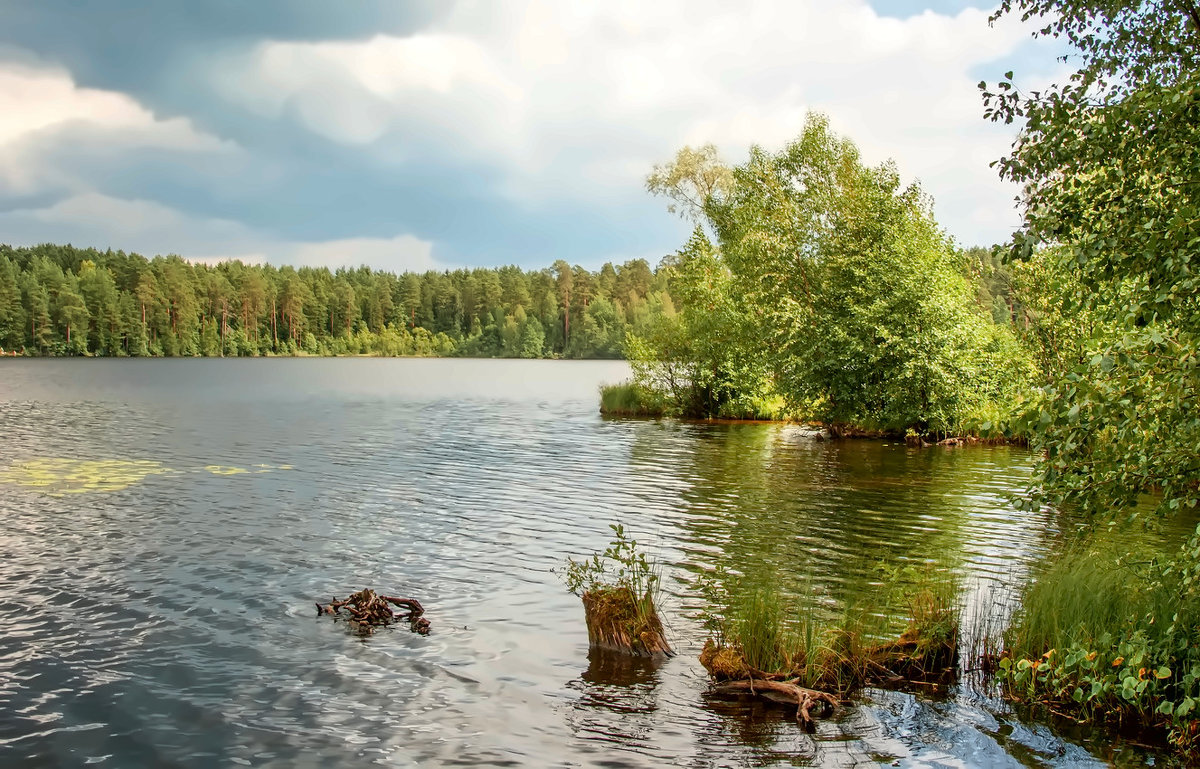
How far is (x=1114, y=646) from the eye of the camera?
9906mm

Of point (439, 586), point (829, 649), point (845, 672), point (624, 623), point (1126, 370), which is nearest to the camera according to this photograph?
point (1126, 370)

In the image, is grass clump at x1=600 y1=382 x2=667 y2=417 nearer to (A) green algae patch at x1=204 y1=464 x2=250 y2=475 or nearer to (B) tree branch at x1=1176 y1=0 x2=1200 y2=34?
(A) green algae patch at x1=204 y1=464 x2=250 y2=475

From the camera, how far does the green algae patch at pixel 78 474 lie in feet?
87.6

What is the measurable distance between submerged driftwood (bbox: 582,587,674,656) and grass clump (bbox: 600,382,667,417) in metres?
43.4

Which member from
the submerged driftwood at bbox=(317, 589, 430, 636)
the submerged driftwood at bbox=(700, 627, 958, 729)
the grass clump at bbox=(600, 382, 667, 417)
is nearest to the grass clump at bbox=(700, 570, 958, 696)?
the submerged driftwood at bbox=(700, 627, 958, 729)

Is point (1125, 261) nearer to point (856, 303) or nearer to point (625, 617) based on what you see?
point (625, 617)

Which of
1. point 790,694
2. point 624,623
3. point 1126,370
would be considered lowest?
point 790,694

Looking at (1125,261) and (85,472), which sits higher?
(1125,261)

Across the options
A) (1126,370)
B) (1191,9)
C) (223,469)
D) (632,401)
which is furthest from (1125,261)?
(632,401)

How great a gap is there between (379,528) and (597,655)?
1062cm

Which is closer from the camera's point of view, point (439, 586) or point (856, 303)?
point (439, 586)

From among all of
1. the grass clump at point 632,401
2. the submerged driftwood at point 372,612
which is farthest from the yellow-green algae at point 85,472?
the grass clump at point 632,401

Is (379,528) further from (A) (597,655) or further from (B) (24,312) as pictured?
(B) (24,312)

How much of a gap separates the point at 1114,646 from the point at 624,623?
6060 millimetres
